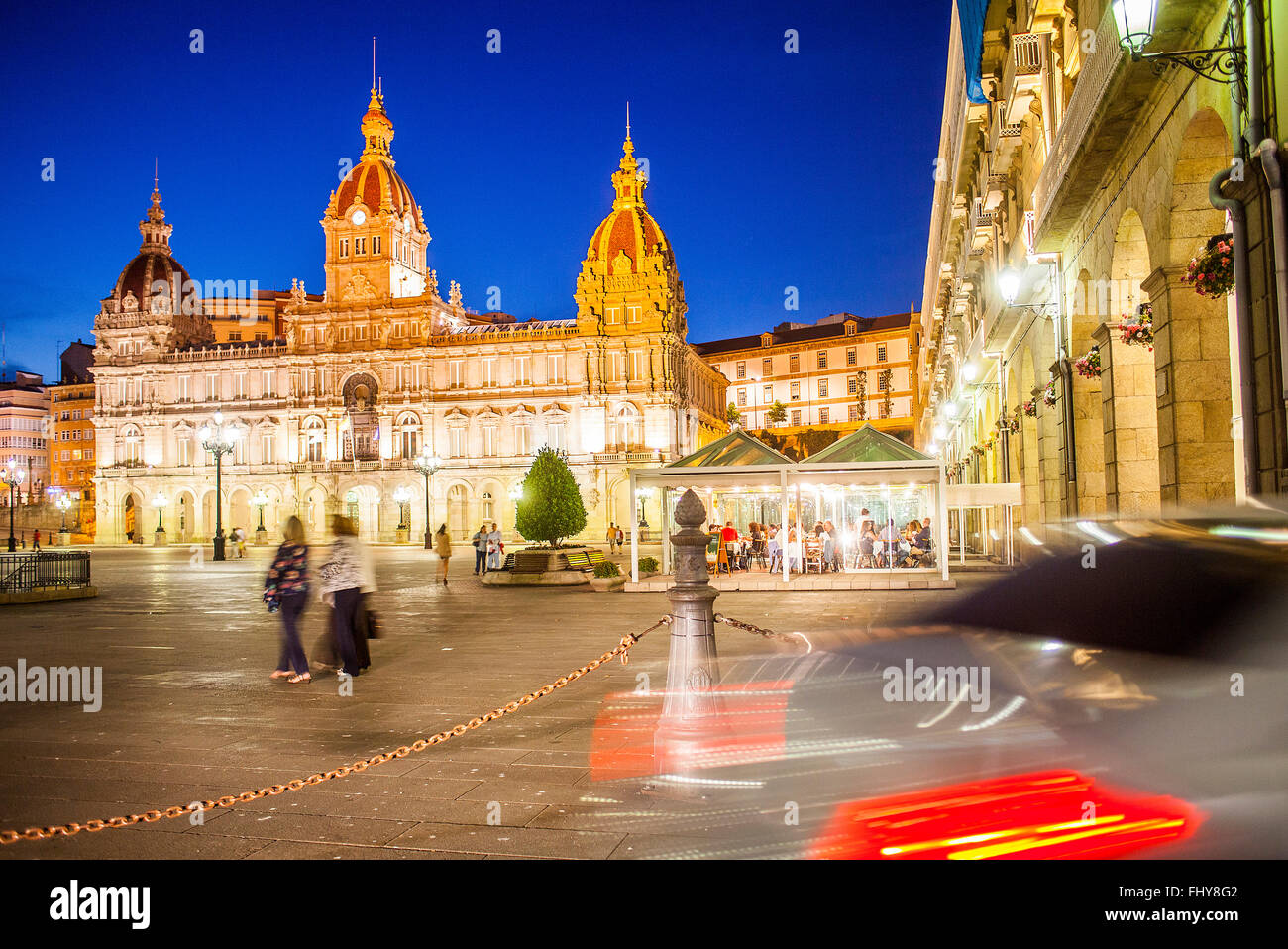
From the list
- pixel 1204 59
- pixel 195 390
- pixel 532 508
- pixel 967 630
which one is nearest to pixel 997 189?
pixel 1204 59

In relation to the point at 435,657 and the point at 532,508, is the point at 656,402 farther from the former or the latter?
the point at 435,657

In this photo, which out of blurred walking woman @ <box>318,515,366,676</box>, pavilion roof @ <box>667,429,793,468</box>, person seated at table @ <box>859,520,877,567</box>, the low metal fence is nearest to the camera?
blurred walking woman @ <box>318,515,366,676</box>

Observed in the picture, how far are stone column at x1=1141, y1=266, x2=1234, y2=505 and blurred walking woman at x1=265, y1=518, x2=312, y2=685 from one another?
8.60 m

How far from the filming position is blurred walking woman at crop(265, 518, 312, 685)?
30.1ft

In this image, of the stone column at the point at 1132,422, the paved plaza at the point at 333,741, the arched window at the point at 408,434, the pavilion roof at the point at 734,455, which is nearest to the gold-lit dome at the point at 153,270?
the arched window at the point at 408,434

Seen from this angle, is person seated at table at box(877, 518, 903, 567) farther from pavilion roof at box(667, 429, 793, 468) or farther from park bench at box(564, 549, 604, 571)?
park bench at box(564, 549, 604, 571)

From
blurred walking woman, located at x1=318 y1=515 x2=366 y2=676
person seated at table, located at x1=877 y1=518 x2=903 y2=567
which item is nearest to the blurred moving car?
blurred walking woman, located at x1=318 y1=515 x2=366 y2=676

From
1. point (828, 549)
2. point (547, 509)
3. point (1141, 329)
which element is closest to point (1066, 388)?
point (1141, 329)

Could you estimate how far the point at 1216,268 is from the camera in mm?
7270

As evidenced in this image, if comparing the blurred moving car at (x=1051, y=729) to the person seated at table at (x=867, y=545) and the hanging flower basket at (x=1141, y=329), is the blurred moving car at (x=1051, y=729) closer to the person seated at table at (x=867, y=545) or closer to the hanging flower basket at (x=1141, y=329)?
the hanging flower basket at (x=1141, y=329)

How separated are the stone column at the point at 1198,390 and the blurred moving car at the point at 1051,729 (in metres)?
5.42

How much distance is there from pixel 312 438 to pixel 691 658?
234 ft

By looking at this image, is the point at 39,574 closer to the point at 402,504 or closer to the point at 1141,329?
the point at 1141,329
